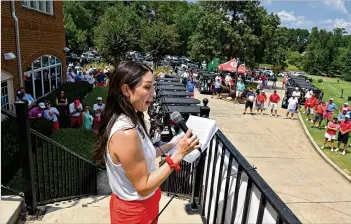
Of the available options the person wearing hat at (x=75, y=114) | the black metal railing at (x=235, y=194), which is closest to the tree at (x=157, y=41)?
the person wearing hat at (x=75, y=114)

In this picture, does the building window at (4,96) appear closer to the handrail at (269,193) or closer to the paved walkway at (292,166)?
the paved walkway at (292,166)

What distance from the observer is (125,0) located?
72.6 metres

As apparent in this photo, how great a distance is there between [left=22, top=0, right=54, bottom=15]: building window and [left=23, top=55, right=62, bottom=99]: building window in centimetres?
197

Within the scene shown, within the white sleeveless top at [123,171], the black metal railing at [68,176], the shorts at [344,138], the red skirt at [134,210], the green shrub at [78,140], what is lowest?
the shorts at [344,138]

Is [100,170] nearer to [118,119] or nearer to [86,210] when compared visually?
[86,210]

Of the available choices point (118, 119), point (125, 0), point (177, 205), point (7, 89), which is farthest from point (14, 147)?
point (125, 0)

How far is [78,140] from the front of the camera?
26.6 feet

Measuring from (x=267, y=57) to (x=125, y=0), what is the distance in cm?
5040

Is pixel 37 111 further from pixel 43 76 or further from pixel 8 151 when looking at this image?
pixel 43 76

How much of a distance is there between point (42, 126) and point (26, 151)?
4712mm

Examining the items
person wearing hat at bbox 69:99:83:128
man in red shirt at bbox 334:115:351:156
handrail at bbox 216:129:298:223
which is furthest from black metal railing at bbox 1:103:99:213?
man in red shirt at bbox 334:115:351:156

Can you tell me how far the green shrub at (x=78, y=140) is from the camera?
7.52m

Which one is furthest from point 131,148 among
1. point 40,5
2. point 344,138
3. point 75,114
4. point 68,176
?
point 40,5

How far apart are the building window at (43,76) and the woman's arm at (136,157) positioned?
34.7 ft
